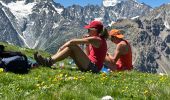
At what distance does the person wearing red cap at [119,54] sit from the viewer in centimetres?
2278

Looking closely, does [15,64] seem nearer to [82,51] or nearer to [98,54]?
[82,51]

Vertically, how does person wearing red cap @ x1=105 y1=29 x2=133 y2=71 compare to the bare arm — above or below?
below

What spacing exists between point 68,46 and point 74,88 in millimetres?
8924

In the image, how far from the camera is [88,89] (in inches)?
413

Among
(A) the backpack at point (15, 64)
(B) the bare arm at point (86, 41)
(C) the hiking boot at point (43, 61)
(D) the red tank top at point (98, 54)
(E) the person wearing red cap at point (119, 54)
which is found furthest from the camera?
(E) the person wearing red cap at point (119, 54)

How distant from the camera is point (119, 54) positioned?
76.1 ft

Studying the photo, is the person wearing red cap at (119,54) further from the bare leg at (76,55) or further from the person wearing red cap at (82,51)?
the bare leg at (76,55)

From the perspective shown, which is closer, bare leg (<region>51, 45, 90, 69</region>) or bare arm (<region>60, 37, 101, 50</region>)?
bare arm (<region>60, 37, 101, 50</region>)

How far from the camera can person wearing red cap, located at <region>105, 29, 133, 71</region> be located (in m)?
22.8

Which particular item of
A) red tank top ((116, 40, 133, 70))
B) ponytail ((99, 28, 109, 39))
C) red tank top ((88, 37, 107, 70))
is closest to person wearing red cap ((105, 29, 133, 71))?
red tank top ((116, 40, 133, 70))

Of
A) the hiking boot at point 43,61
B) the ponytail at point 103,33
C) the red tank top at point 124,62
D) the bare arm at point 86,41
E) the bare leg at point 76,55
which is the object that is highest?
the ponytail at point 103,33

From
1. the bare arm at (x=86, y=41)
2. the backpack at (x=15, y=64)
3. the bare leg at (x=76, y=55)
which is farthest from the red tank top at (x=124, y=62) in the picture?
the backpack at (x=15, y=64)

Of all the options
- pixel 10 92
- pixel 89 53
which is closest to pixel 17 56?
pixel 89 53

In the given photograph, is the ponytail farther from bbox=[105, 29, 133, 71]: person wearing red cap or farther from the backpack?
the backpack
